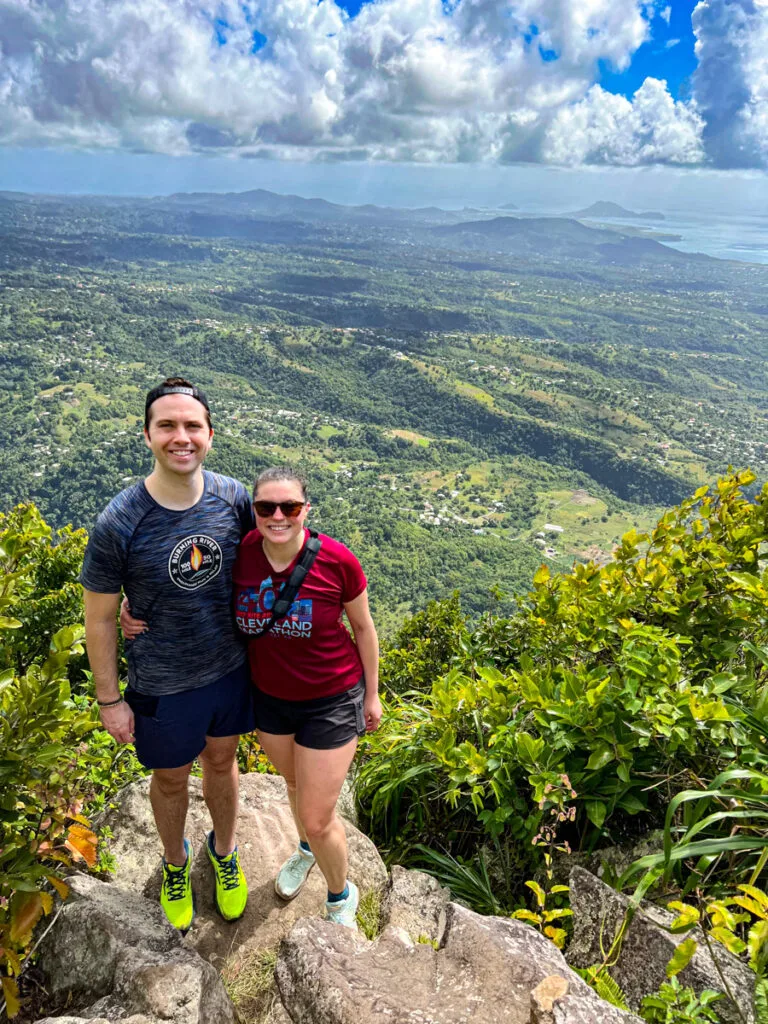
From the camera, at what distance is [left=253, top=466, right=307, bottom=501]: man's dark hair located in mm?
2477

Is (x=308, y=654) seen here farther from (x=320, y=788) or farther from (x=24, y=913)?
(x=24, y=913)

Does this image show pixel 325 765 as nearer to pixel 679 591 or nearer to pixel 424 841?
pixel 424 841

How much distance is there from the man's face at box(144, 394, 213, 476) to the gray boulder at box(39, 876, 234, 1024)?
1763mm

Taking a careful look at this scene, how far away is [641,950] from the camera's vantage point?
2.04 meters

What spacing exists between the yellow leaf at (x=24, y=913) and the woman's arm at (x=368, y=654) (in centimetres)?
136

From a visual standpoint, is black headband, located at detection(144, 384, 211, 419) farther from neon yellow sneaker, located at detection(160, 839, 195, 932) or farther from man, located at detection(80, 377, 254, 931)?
neon yellow sneaker, located at detection(160, 839, 195, 932)

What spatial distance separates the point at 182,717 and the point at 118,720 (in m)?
0.26

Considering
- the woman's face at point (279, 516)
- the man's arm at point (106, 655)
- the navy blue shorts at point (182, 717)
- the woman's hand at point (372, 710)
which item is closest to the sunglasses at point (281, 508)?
the woman's face at point (279, 516)

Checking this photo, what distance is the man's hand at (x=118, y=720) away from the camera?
255cm

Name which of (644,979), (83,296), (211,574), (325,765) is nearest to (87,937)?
(325,765)

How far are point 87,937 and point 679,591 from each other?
2.99 meters

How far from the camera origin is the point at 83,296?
7131 inches

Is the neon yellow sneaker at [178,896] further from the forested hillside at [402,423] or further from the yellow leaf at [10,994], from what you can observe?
the forested hillside at [402,423]

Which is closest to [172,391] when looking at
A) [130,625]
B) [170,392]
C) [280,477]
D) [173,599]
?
[170,392]
